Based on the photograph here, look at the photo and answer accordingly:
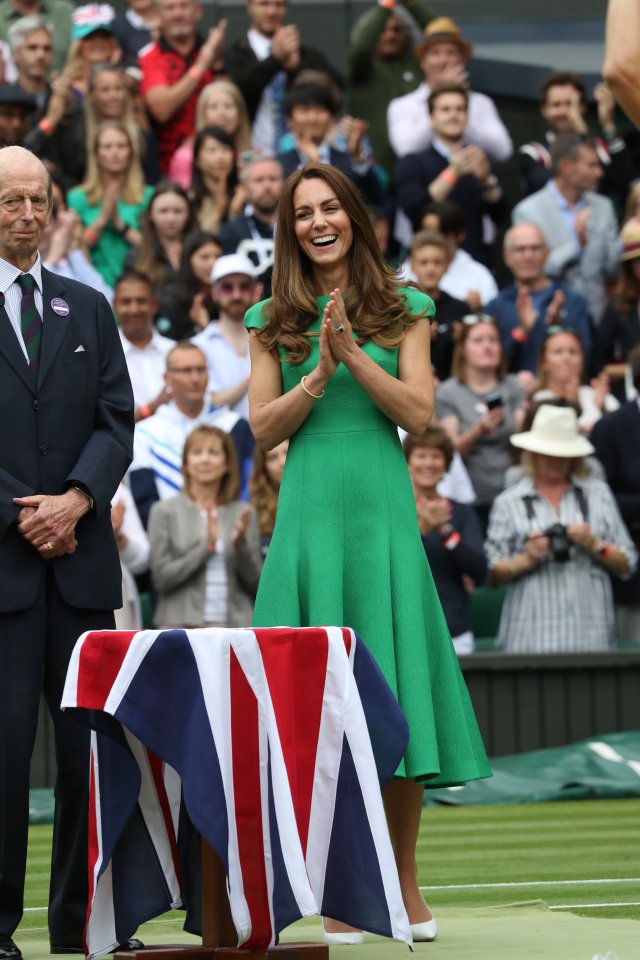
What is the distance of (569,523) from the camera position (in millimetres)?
11055

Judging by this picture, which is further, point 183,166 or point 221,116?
point 183,166

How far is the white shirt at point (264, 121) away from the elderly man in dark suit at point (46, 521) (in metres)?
8.93

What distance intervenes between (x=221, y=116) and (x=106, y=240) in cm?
136

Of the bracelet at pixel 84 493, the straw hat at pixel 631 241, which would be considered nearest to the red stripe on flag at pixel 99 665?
the bracelet at pixel 84 493

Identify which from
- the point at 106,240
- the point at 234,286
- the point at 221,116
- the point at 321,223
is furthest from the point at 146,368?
the point at 321,223

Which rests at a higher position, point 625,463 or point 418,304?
point 625,463

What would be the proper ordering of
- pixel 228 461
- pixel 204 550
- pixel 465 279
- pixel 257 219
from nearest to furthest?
pixel 204 550
pixel 228 461
pixel 257 219
pixel 465 279

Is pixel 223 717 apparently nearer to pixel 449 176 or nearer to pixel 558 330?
pixel 558 330

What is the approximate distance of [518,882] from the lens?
746 cm

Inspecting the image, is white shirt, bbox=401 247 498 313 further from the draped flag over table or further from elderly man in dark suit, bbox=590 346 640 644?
the draped flag over table

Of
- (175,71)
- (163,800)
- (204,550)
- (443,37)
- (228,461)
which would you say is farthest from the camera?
(175,71)

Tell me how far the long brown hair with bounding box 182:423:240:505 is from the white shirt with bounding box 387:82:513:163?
167 inches

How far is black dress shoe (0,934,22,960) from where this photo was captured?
5188 mm

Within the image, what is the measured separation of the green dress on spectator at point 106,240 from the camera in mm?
13289
